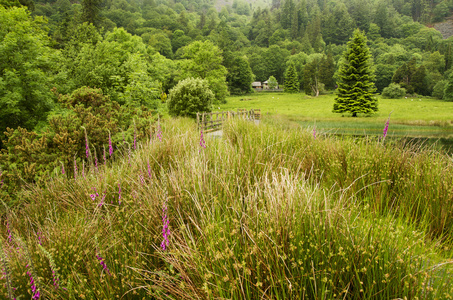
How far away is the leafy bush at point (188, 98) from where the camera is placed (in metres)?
24.1

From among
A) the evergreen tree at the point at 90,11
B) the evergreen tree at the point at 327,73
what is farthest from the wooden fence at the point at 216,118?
the evergreen tree at the point at 327,73

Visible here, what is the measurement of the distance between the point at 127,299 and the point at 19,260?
120cm

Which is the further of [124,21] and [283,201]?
[124,21]

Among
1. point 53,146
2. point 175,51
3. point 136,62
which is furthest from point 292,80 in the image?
point 53,146

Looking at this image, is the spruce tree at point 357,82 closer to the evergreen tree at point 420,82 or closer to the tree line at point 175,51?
the tree line at point 175,51

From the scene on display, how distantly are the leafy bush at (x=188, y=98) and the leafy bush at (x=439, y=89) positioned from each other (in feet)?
172

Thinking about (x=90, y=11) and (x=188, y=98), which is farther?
(x=90, y=11)

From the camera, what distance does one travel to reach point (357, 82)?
30.5 meters

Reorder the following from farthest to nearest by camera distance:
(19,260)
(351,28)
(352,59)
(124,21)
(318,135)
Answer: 1. (351,28)
2. (124,21)
3. (352,59)
4. (318,135)
5. (19,260)

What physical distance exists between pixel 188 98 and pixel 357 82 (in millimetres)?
21266

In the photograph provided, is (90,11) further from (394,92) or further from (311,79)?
(394,92)

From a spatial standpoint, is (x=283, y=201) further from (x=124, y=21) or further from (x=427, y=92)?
(x=124, y=21)

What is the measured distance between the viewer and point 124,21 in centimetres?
8106

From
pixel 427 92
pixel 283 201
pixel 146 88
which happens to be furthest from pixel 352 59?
pixel 427 92
